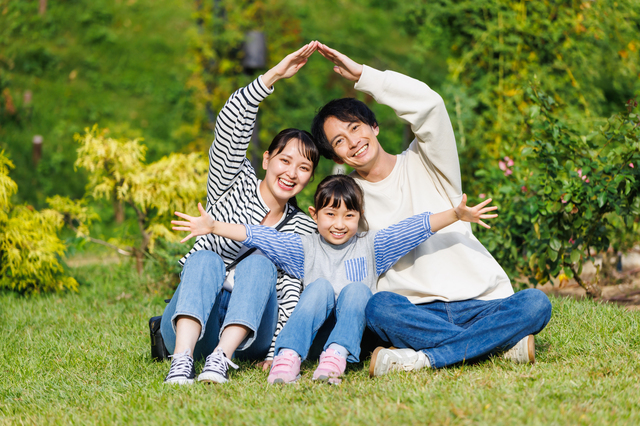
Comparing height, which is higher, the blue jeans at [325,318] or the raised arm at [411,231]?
the raised arm at [411,231]

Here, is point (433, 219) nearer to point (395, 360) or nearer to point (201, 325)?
point (395, 360)

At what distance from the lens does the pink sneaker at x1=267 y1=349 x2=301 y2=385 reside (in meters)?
2.23

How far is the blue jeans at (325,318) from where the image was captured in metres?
2.31

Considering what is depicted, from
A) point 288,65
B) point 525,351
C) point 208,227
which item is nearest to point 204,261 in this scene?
point 208,227

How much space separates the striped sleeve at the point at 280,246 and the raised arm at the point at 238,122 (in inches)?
14.9

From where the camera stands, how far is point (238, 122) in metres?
2.66

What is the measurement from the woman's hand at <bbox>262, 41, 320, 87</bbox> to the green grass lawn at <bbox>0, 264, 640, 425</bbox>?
4.16 ft

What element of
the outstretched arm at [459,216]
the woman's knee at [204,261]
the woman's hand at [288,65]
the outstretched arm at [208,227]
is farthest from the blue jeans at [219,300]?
the woman's hand at [288,65]

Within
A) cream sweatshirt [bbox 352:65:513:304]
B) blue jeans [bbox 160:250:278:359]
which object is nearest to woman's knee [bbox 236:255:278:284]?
blue jeans [bbox 160:250:278:359]

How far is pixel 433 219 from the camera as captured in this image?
2479 millimetres

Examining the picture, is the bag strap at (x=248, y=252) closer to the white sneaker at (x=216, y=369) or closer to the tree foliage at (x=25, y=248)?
the white sneaker at (x=216, y=369)

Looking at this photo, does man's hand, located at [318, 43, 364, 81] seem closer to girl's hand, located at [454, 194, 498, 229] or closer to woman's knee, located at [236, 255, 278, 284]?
girl's hand, located at [454, 194, 498, 229]

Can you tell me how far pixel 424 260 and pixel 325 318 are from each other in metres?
0.51

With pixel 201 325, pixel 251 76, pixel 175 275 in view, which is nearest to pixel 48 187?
pixel 251 76
